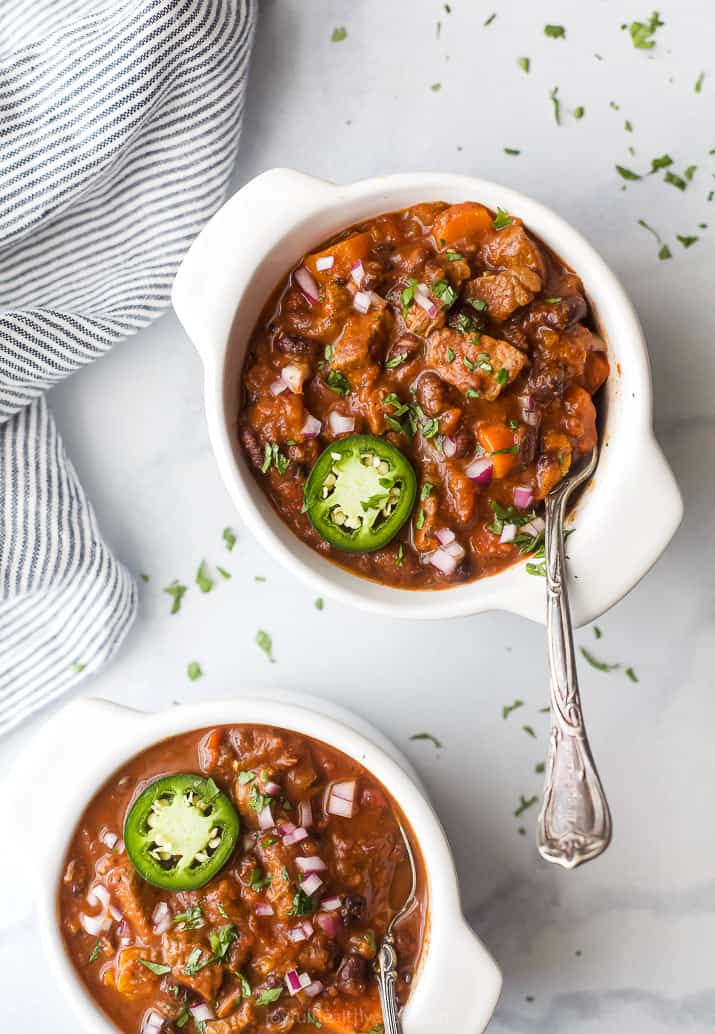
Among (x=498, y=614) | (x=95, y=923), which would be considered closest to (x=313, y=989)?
(x=95, y=923)

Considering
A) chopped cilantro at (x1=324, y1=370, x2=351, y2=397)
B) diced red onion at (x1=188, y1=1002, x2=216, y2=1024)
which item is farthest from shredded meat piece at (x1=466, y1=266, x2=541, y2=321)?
diced red onion at (x1=188, y1=1002, x2=216, y2=1024)

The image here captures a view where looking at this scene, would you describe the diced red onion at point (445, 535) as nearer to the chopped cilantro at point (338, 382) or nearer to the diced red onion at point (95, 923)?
the chopped cilantro at point (338, 382)

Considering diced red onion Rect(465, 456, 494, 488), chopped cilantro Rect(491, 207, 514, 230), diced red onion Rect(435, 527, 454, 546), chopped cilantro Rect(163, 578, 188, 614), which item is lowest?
chopped cilantro Rect(163, 578, 188, 614)

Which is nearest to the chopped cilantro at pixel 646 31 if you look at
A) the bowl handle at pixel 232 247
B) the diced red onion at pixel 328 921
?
the bowl handle at pixel 232 247

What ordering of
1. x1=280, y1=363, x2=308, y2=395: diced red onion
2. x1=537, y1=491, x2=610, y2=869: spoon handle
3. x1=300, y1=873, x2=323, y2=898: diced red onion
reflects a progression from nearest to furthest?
x1=537, y1=491, x2=610, y2=869: spoon handle → x1=280, y1=363, x2=308, y2=395: diced red onion → x1=300, y1=873, x2=323, y2=898: diced red onion

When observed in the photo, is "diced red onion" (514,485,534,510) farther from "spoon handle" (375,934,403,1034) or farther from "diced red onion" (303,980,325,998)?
"diced red onion" (303,980,325,998)

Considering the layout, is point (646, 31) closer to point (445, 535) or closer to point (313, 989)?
point (445, 535)

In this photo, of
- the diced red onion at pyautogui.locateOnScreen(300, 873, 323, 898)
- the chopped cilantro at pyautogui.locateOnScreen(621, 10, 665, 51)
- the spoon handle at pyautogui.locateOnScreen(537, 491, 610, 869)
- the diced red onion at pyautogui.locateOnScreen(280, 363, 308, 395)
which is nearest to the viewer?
the spoon handle at pyautogui.locateOnScreen(537, 491, 610, 869)
